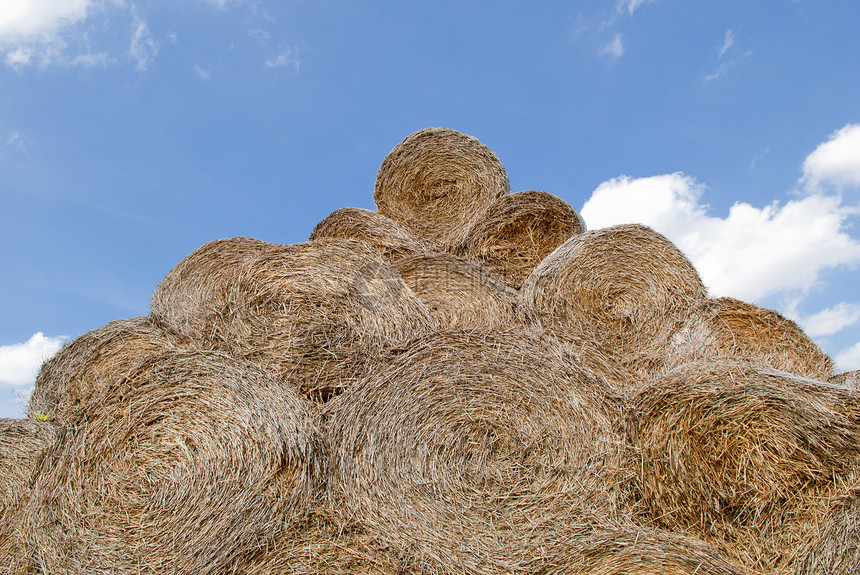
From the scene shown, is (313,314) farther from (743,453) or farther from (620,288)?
(743,453)

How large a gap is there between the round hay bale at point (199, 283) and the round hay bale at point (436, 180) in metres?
1.28

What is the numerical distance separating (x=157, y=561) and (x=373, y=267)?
1765mm

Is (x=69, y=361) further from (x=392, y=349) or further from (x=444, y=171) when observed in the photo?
(x=444, y=171)

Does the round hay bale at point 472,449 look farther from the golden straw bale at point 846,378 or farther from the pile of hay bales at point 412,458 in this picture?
the golden straw bale at point 846,378

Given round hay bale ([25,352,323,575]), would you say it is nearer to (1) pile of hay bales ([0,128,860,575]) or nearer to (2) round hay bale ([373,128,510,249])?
(1) pile of hay bales ([0,128,860,575])

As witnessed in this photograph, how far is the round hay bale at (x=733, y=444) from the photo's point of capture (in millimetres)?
2529

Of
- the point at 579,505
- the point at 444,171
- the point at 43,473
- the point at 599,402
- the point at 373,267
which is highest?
the point at 444,171

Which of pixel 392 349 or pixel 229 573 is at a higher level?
pixel 392 349

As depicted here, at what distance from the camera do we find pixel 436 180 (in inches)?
200

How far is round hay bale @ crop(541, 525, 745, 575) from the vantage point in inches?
93.4

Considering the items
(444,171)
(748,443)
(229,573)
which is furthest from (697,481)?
(444,171)

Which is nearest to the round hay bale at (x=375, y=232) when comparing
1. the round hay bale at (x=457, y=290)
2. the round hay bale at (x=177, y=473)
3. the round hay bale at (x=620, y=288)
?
the round hay bale at (x=457, y=290)

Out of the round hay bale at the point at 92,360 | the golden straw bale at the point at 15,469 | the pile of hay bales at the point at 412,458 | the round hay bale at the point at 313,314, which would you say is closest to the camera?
the pile of hay bales at the point at 412,458

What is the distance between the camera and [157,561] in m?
2.51
